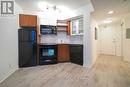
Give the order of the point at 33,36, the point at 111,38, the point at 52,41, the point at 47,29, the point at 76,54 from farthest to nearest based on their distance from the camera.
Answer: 1. the point at 111,38
2. the point at 52,41
3. the point at 47,29
4. the point at 76,54
5. the point at 33,36

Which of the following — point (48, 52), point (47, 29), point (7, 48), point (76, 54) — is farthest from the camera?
point (47, 29)

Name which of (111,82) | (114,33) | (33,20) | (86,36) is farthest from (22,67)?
(114,33)

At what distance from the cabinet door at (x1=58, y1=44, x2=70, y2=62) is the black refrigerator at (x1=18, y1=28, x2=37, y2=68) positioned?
1358mm

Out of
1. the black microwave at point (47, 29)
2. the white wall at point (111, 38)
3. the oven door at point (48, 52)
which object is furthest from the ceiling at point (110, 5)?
the white wall at point (111, 38)

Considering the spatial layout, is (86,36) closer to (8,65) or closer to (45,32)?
(45,32)

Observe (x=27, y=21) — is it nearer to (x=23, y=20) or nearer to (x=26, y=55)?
(x=23, y=20)

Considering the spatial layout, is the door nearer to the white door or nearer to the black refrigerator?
the black refrigerator

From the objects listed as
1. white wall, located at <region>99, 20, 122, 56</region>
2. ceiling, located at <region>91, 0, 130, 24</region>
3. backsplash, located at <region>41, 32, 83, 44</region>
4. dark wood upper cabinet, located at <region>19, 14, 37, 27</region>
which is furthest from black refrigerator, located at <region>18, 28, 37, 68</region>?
white wall, located at <region>99, 20, 122, 56</region>

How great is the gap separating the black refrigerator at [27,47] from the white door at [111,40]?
20.0ft

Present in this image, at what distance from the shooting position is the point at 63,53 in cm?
605

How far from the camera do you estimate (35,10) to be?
5.89 metres

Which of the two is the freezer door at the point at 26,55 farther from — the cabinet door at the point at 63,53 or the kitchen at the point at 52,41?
the cabinet door at the point at 63,53

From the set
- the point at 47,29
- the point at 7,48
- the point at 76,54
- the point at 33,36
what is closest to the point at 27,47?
the point at 33,36

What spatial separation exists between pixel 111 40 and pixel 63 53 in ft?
15.2
